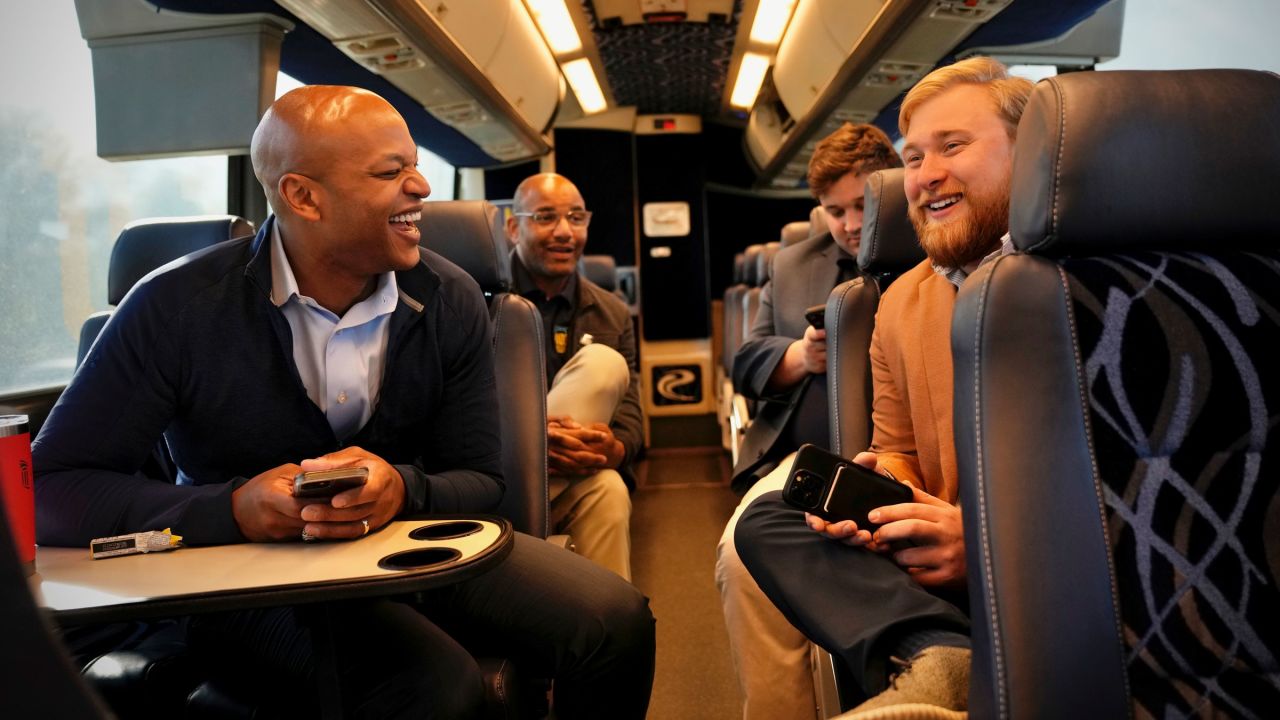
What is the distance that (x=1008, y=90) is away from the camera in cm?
172

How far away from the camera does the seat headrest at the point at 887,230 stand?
2.01 meters

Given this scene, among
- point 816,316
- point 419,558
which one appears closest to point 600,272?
point 816,316

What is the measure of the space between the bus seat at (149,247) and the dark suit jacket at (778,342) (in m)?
1.75

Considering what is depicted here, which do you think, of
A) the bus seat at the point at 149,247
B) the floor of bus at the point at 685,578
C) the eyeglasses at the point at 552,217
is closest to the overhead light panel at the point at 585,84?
the eyeglasses at the point at 552,217

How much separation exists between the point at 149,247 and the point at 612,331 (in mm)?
1672

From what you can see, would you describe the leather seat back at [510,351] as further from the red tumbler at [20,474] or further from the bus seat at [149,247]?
the red tumbler at [20,474]

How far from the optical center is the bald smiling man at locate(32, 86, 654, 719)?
1417 mm

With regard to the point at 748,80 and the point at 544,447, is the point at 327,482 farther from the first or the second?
the point at 748,80

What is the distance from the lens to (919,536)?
1468 millimetres

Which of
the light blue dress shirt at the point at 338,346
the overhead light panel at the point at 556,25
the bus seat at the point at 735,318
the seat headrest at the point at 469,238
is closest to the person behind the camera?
the light blue dress shirt at the point at 338,346

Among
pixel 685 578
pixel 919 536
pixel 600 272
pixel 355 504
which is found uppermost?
pixel 600 272

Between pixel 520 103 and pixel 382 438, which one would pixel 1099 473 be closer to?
pixel 382 438

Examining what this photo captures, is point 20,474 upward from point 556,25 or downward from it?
downward

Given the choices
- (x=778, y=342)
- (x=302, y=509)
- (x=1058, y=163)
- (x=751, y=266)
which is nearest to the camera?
(x=1058, y=163)
